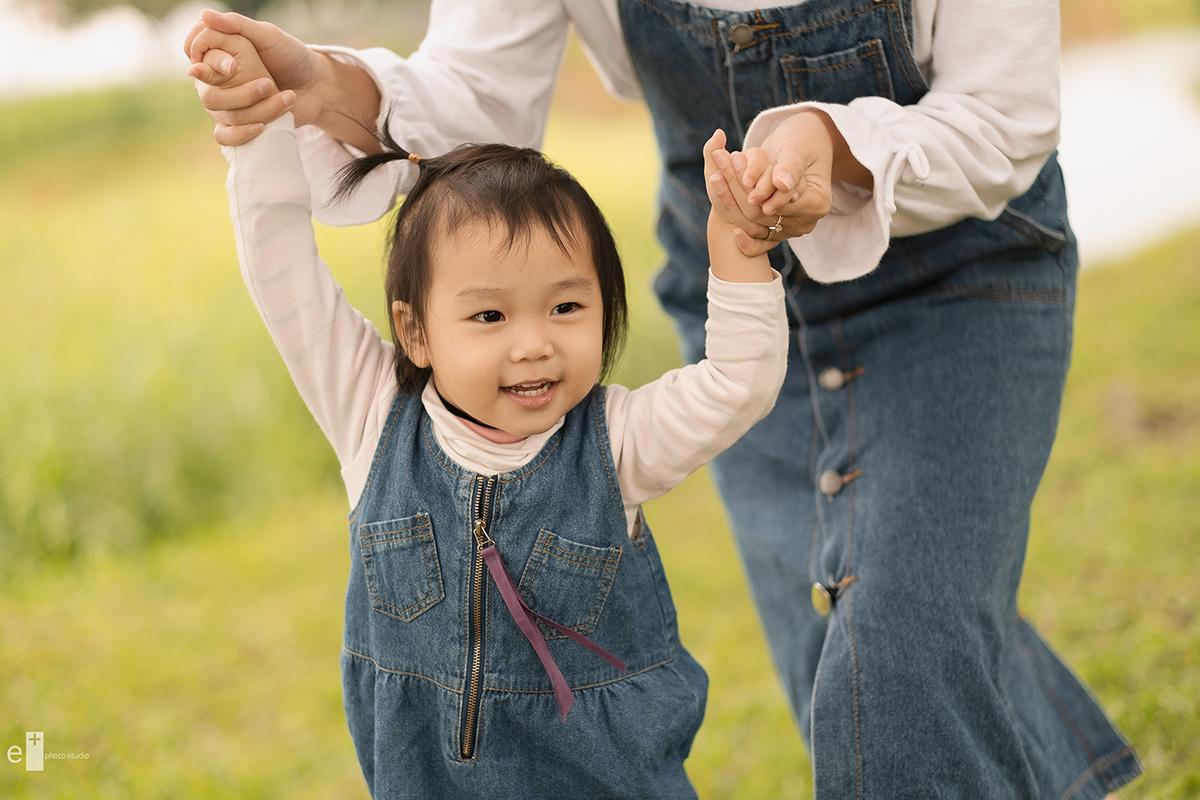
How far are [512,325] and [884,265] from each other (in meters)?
0.69

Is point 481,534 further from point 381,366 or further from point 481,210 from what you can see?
point 481,210

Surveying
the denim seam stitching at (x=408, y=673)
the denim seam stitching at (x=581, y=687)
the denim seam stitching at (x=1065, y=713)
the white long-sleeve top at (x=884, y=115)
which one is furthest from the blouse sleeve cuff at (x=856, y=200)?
the denim seam stitching at (x=1065, y=713)

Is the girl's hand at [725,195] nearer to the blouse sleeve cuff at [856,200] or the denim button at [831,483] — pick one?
the blouse sleeve cuff at [856,200]

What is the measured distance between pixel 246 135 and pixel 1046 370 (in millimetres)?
1181

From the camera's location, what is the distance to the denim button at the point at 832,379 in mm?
1666

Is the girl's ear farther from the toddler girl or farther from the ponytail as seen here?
the ponytail

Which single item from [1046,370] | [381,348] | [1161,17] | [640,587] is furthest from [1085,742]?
[1161,17]

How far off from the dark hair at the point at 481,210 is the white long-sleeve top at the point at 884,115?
14 centimetres

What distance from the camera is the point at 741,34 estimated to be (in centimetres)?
144

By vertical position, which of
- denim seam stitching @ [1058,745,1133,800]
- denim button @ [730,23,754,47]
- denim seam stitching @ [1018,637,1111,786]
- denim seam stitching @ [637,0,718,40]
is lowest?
denim seam stitching @ [1058,745,1133,800]

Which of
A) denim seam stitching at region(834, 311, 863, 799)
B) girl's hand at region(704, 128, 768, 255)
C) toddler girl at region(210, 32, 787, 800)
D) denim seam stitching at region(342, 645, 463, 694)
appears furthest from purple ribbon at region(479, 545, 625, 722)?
girl's hand at region(704, 128, 768, 255)

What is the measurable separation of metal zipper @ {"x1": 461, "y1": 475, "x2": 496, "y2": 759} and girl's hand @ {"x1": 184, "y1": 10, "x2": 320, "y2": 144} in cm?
51

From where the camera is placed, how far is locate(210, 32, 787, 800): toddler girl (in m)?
1.23

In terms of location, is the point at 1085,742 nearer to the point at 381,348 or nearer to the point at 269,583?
the point at 381,348
